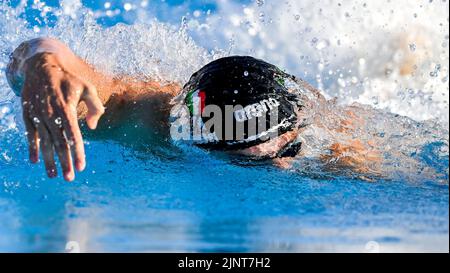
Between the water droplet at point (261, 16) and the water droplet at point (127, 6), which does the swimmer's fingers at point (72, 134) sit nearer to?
the water droplet at point (127, 6)

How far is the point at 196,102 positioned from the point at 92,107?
60 centimetres

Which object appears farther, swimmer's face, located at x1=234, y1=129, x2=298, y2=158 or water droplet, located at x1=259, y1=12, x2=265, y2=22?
water droplet, located at x1=259, y1=12, x2=265, y2=22

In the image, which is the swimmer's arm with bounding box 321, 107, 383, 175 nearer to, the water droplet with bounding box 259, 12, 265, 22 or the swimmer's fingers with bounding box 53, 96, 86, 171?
the swimmer's fingers with bounding box 53, 96, 86, 171

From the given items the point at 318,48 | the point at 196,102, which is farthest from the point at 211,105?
the point at 318,48

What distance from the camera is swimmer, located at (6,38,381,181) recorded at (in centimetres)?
193

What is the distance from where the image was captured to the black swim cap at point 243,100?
233 cm

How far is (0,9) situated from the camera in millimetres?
3445

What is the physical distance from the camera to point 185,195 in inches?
89.2

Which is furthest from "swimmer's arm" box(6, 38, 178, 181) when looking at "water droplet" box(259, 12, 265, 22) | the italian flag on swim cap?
"water droplet" box(259, 12, 265, 22)

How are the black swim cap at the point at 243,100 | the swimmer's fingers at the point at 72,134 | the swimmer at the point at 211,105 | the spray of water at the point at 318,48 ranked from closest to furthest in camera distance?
the swimmer's fingers at the point at 72,134
the swimmer at the point at 211,105
the black swim cap at the point at 243,100
the spray of water at the point at 318,48

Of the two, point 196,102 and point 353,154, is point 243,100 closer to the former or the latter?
point 196,102

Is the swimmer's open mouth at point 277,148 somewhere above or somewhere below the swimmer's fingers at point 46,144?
above

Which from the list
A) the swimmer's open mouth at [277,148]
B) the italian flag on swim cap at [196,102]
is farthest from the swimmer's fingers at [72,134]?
the swimmer's open mouth at [277,148]
